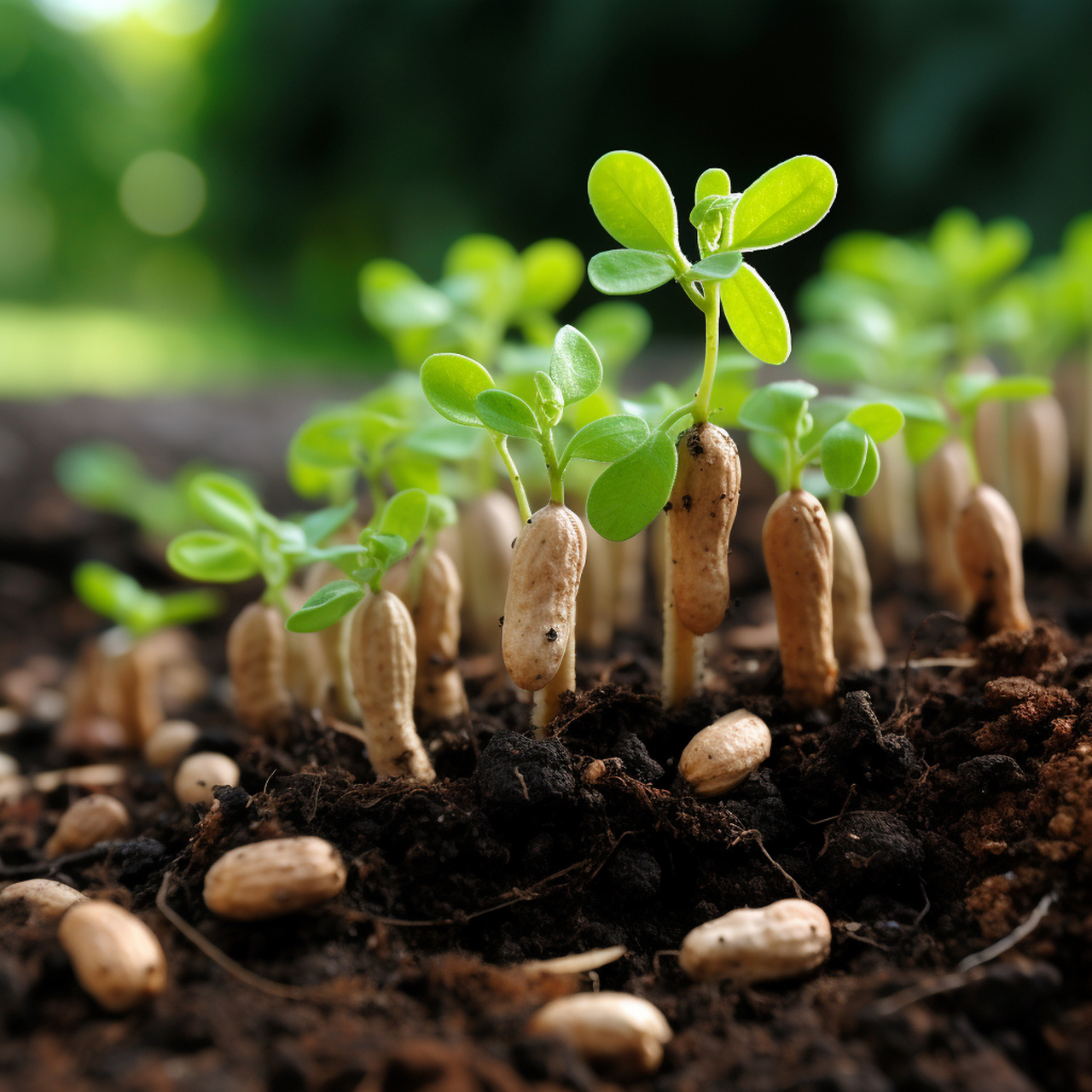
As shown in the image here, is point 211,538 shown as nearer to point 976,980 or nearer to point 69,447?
point 976,980

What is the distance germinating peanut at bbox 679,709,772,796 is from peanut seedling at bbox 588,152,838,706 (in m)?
0.11

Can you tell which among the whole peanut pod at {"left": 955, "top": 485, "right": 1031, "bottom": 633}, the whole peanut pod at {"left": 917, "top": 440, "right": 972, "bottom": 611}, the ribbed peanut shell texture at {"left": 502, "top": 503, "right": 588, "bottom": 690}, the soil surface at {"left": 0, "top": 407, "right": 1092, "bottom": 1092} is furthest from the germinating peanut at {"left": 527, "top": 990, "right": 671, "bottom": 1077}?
the whole peanut pod at {"left": 917, "top": 440, "right": 972, "bottom": 611}

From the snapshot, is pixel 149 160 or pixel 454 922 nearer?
pixel 454 922

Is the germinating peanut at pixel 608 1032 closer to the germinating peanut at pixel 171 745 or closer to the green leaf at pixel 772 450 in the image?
the green leaf at pixel 772 450

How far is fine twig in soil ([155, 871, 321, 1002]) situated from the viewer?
76cm

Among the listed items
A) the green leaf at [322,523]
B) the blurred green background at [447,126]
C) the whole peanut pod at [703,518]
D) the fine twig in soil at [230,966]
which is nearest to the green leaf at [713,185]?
the whole peanut pod at [703,518]

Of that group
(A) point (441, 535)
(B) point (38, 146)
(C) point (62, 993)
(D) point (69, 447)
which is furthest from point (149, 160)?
(C) point (62, 993)

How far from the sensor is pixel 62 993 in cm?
77

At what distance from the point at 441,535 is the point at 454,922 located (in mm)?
621

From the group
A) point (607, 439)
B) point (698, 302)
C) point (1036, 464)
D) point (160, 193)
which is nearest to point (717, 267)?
point (698, 302)

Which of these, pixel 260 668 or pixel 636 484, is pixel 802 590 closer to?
pixel 636 484

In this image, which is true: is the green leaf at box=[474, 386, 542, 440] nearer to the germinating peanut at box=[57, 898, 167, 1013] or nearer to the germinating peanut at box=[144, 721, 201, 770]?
the germinating peanut at box=[57, 898, 167, 1013]

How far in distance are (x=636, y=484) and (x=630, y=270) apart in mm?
207

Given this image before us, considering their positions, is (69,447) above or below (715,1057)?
above
